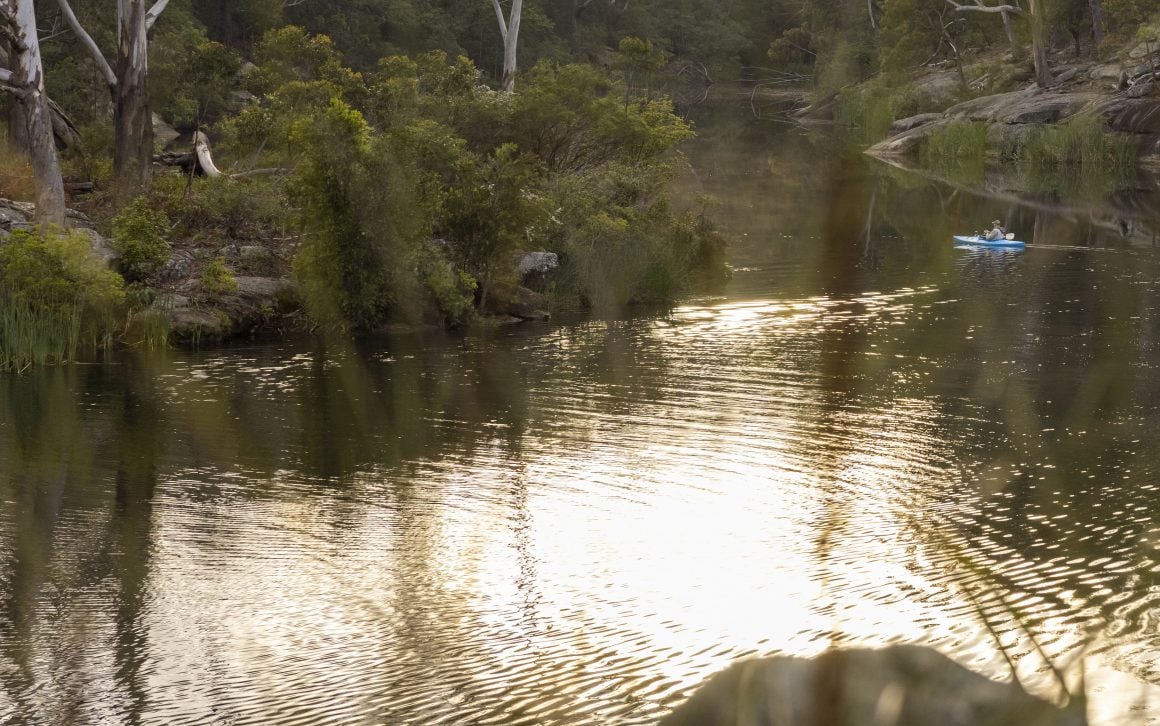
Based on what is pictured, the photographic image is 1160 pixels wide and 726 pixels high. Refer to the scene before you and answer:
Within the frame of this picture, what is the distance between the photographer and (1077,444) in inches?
470

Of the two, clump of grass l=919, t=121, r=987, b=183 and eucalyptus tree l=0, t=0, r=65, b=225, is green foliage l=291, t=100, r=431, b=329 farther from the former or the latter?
clump of grass l=919, t=121, r=987, b=183

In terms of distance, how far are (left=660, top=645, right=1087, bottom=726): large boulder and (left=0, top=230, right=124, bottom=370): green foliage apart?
1364cm

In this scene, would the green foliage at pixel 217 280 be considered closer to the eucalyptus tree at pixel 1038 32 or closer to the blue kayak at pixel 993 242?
the blue kayak at pixel 993 242

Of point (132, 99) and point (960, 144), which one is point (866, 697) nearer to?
point (132, 99)

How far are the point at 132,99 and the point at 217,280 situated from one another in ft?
20.4

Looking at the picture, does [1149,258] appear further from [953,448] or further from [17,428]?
[17,428]

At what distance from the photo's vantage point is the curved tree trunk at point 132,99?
22562mm

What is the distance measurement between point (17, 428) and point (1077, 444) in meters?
9.67

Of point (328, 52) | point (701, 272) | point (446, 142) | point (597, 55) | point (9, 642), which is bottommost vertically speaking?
point (9, 642)

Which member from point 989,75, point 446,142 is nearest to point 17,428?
point 446,142

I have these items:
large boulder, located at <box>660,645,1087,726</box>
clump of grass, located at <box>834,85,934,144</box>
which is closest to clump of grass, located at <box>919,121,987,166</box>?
clump of grass, located at <box>834,85,934,144</box>

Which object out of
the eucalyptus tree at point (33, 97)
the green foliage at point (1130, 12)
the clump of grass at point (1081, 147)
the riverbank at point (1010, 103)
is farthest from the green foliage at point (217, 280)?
the green foliage at point (1130, 12)

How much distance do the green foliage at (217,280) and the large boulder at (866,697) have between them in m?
14.9

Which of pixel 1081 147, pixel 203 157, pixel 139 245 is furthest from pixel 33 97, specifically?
pixel 1081 147
